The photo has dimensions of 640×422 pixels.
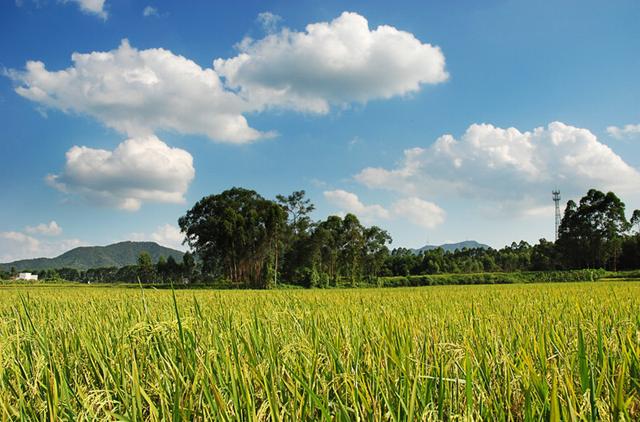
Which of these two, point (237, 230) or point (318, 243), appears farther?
point (318, 243)

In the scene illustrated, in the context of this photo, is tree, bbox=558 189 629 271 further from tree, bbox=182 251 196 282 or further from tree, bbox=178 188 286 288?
tree, bbox=182 251 196 282

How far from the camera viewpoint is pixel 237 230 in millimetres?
54875

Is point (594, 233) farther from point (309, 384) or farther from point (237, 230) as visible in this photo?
point (309, 384)

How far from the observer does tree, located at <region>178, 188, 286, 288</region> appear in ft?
181

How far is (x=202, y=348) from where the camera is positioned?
2.06 metres

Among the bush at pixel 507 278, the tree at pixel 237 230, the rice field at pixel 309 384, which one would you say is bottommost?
the bush at pixel 507 278

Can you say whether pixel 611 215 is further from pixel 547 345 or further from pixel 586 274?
pixel 547 345

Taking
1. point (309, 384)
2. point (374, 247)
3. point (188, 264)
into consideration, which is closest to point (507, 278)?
point (374, 247)

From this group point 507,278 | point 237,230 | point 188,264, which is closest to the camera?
point 507,278

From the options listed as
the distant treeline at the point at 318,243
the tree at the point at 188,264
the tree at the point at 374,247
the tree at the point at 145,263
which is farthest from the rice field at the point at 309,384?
the tree at the point at 145,263

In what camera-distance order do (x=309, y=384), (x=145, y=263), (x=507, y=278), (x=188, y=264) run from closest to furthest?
(x=309, y=384), (x=507, y=278), (x=145, y=263), (x=188, y=264)

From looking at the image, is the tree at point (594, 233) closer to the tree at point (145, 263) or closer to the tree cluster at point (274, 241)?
the tree cluster at point (274, 241)

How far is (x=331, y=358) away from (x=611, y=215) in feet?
251

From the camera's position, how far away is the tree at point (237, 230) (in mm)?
55125
